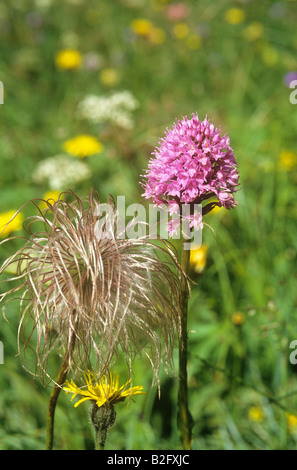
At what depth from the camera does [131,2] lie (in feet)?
23.5

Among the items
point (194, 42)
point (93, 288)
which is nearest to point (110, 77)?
point (194, 42)

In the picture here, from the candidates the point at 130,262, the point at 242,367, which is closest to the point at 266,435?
the point at 242,367

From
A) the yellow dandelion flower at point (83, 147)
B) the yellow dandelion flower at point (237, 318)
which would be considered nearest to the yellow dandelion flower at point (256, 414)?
the yellow dandelion flower at point (237, 318)

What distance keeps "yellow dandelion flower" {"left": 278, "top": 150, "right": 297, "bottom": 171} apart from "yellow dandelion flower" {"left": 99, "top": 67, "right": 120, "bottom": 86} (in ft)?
8.16

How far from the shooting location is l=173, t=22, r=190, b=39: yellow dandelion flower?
19.9 feet

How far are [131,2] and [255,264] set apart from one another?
19.0ft

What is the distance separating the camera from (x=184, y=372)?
1323mm

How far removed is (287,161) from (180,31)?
11.8 feet

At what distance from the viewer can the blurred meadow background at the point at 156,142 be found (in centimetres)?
212

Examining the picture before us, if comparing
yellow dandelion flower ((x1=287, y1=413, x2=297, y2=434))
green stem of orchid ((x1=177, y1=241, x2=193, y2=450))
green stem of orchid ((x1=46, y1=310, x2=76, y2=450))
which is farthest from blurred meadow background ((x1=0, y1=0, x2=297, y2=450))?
green stem of orchid ((x1=46, y1=310, x2=76, y2=450))

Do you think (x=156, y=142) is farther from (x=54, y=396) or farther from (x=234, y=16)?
(x=234, y=16)

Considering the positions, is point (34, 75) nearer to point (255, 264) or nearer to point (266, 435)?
point (255, 264)

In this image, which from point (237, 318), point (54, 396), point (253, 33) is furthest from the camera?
point (253, 33)

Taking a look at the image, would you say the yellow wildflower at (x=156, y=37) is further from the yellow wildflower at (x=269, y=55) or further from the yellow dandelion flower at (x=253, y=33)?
the yellow wildflower at (x=269, y=55)
